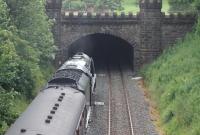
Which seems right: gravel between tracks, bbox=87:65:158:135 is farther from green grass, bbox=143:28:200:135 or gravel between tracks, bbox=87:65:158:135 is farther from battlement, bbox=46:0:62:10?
battlement, bbox=46:0:62:10

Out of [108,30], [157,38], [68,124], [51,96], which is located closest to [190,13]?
[157,38]

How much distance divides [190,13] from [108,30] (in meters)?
7.94

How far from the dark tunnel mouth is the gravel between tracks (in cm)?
900

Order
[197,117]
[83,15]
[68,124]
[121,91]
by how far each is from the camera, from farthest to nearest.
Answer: [83,15] < [121,91] < [197,117] < [68,124]

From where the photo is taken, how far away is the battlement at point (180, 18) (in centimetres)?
4231

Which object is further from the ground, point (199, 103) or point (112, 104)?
point (199, 103)

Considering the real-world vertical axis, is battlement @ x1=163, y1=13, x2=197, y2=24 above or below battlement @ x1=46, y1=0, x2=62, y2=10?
below

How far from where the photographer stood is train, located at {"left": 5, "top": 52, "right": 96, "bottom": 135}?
1549 centimetres

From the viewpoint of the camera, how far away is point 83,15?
140ft

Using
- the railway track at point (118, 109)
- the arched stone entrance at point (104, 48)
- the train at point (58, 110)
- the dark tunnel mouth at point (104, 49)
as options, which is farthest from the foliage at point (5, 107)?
the arched stone entrance at point (104, 48)

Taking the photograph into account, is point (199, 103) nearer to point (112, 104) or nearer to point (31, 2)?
point (112, 104)

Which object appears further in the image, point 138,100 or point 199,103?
point 138,100

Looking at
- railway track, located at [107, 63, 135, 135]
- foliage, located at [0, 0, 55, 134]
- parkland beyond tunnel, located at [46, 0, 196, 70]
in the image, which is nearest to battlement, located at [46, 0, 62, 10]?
parkland beyond tunnel, located at [46, 0, 196, 70]

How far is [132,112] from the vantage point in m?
30.5
